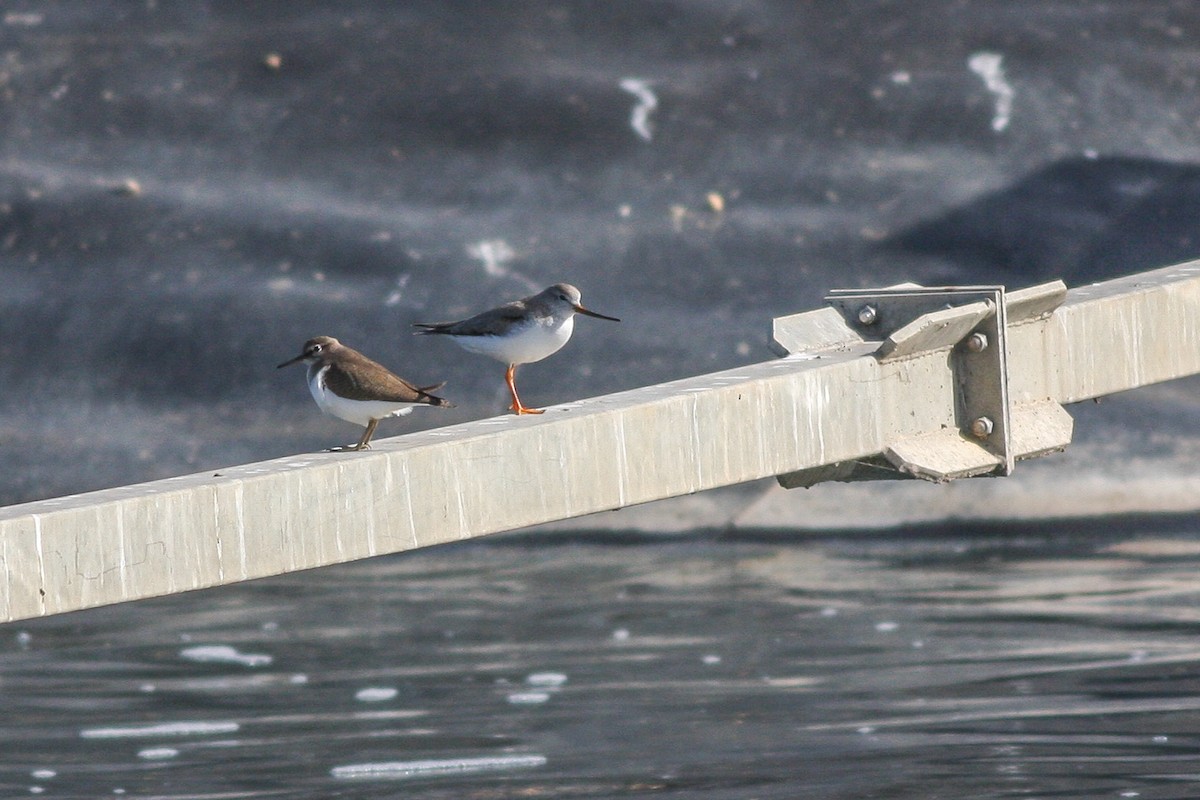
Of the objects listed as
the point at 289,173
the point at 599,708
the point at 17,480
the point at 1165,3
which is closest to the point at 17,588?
the point at 599,708

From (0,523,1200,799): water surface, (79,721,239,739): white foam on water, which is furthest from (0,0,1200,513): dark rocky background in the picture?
(79,721,239,739): white foam on water

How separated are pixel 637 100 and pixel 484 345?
12065 mm

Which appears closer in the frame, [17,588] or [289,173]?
[17,588]

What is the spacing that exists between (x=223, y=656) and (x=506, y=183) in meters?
7.49

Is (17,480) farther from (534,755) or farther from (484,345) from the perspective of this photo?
(484,345)

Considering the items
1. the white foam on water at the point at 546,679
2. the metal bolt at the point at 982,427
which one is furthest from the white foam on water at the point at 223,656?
the metal bolt at the point at 982,427

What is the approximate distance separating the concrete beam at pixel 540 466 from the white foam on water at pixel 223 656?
19.1 ft

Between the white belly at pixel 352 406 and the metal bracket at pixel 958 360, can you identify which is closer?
the white belly at pixel 352 406

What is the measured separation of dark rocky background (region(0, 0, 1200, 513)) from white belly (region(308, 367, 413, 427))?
937cm

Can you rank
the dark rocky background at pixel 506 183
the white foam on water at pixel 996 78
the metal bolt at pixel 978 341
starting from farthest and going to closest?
the white foam on water at pixel 996 78 → the dark rocky background at pixel 506 183 → the metal bolt at pixel 978 341

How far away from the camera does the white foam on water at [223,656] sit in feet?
41.5

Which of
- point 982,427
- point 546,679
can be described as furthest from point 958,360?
point 546,679

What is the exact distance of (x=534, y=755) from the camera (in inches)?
395

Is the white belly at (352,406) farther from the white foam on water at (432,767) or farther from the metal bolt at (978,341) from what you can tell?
the white foam on water at (432,767)
